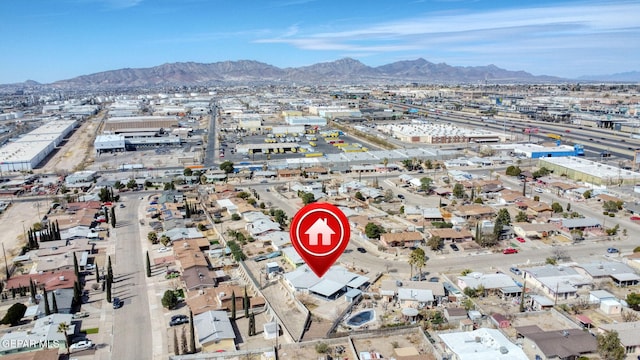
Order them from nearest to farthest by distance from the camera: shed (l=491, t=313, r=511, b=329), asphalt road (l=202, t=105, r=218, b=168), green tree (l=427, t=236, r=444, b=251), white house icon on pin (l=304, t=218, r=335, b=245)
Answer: white house icon on pin (l=304, t=218, r=335, b=245), shed (l=491, t=313, r=511, b=329), green tree (l=427, t=236, r=444, b=251), asphalt road (l=202, t=105, r=218, b=168)

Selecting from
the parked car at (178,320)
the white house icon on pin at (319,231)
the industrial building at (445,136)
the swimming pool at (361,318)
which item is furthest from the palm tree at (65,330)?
the industrial building at (445,136)

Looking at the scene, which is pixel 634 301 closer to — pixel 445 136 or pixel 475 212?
pixel 475 212

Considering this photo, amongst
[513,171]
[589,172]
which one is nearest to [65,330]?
[513,171]

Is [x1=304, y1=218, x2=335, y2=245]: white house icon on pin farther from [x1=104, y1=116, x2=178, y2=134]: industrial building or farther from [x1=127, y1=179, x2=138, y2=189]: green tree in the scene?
[x1=104, y1=116, x2=178, y2=134]: industrial building

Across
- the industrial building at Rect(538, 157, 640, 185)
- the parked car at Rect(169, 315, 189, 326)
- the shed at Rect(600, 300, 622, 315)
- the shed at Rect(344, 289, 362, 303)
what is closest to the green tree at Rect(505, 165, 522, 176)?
the industrial building at Rect(538, 157, 640, 185)

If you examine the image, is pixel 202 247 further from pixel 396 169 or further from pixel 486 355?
pixel 396 169

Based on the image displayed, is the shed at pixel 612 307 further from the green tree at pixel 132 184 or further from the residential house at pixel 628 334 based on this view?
the green tree at pixel 132 184

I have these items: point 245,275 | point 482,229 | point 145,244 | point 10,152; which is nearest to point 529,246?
point 482,229
